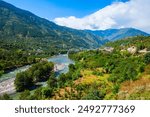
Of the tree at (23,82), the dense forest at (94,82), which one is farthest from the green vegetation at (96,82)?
the tree at (23,82)

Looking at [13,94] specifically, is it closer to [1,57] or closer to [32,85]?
[32,85]

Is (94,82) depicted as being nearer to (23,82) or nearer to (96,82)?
(96,82)

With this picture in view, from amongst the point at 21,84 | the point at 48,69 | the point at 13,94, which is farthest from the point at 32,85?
the point at 48,69

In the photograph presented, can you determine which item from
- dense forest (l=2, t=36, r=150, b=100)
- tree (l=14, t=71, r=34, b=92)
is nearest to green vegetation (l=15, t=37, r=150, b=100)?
dense forest (l=2, t=36, r=150, b=100)

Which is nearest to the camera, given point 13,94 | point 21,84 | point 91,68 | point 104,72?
point 13,94

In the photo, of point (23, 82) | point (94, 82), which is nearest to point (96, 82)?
point (94, 82)

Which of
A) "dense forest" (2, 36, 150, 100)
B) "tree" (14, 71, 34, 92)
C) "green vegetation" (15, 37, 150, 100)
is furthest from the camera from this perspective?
"tree" (14, 71, 34, 92)

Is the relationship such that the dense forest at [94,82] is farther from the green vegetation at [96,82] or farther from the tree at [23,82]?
the tree at [23,82]

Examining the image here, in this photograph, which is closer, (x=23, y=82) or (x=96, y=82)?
(x=96, y=82)

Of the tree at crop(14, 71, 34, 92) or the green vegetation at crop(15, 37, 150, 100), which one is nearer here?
the green vegetation at crop(15, 37, 150, 100)

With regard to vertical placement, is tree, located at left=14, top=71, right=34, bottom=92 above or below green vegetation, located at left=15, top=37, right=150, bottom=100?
below

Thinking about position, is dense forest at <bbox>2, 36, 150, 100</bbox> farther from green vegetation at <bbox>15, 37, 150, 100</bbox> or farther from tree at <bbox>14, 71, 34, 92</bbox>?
tree at <bbox>14, 71, 34, 92</bbox>
